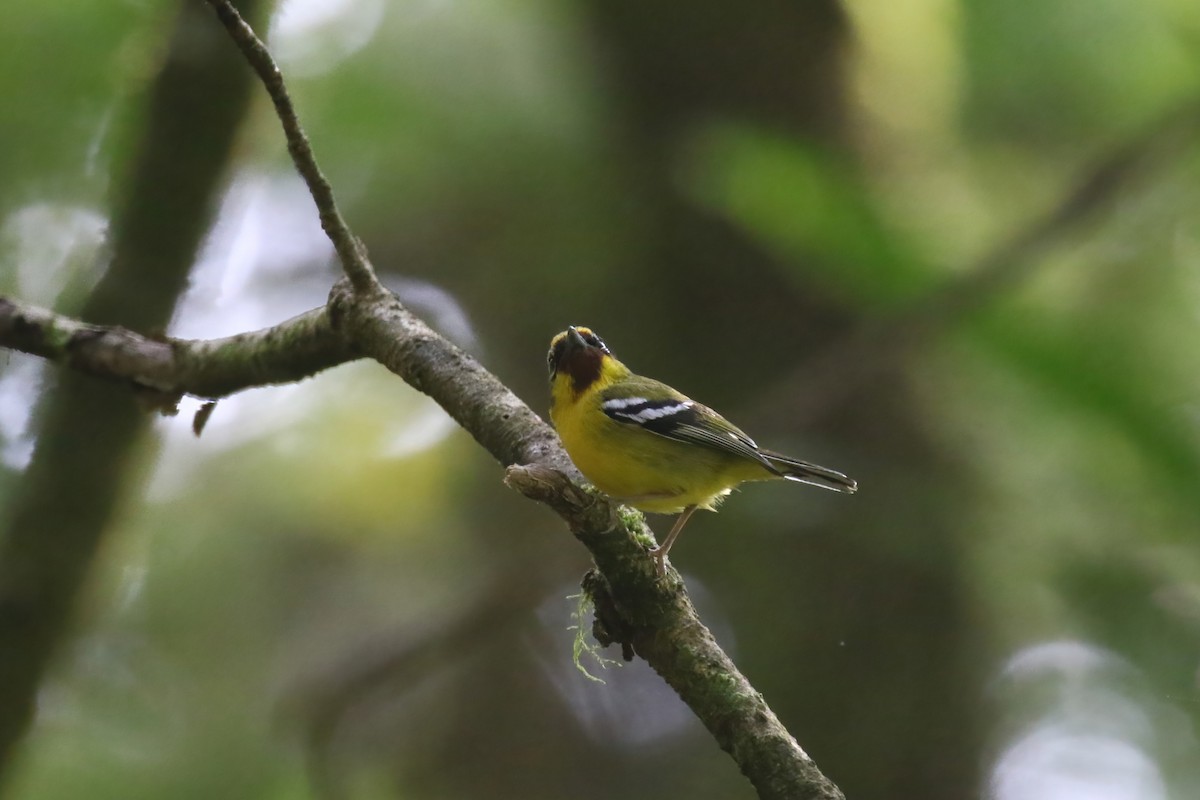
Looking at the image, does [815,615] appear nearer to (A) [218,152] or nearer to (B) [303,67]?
(A) [218,152]

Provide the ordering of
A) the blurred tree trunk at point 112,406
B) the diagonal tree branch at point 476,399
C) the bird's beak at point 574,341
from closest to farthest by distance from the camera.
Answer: the diagonal tree branch at point 476,399, the blurred tree trunk at point 112,406, the bird's beak at point 574,341

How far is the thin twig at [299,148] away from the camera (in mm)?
2287

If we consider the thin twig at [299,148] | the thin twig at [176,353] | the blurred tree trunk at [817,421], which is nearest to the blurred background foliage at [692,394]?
the blurred tree trunk at [817,421]

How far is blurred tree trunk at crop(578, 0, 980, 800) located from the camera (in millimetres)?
4156

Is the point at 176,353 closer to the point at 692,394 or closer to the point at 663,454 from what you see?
the point at 663,454

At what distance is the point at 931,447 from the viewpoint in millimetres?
4484

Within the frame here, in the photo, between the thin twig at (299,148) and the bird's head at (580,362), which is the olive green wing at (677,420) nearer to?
the bird's head at (580,362)

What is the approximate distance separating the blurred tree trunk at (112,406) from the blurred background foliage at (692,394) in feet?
0.42

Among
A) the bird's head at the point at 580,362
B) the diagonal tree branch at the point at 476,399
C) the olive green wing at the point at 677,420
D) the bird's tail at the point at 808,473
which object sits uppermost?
the bird's head at the point at 580,362

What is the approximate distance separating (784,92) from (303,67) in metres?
2.43

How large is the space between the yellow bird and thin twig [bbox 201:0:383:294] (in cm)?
104

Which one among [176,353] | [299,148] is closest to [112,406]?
[176,353]

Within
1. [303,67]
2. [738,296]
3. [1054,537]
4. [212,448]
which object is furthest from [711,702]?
[212,448]

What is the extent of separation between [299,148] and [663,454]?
1628 millimetres
